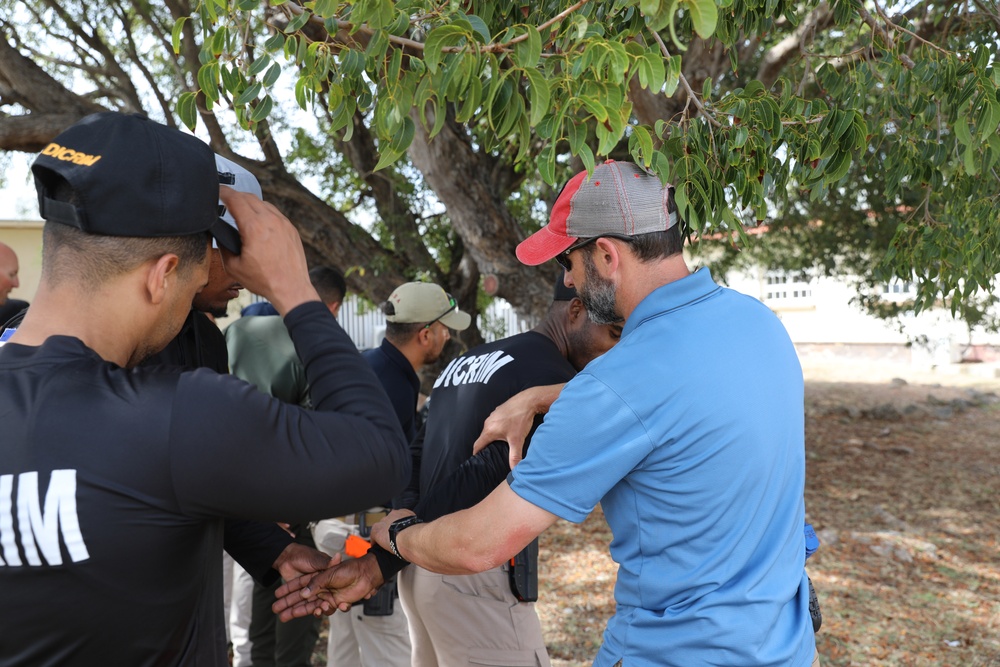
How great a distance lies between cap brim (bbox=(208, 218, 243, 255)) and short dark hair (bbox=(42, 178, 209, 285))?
0.13 m

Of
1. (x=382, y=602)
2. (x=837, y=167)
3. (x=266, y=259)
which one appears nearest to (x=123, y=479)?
(x=266, y=259)

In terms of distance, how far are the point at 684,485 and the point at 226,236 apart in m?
1.10

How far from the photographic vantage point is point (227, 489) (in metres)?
1.28

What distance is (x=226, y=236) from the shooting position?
61.8 inches

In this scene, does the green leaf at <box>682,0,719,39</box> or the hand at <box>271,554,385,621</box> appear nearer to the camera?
the green leaf at <box>682,0,719,39</box>

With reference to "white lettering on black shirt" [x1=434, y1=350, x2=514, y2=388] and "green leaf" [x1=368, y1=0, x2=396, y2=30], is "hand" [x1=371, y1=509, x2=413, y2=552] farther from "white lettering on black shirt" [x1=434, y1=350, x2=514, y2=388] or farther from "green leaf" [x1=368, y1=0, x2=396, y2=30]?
"green leaf" [x1=368, y1=0, x2=396, y2=30]

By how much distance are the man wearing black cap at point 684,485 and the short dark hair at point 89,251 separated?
90 centimetres

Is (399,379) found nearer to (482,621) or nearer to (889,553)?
(482,621)

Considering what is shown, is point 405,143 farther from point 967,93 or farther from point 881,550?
point 881,550

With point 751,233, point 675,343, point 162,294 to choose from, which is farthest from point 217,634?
point 751,233

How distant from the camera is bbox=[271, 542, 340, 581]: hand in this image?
2.29m

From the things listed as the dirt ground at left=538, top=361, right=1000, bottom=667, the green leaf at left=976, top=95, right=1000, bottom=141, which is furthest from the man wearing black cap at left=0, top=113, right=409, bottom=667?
the dirt ground at left=538, top=361, right=1000, bottom=667

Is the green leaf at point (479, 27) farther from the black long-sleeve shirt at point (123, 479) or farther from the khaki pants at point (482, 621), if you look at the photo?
the khaki pants at point (482, 621)

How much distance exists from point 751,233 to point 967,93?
7.28m
